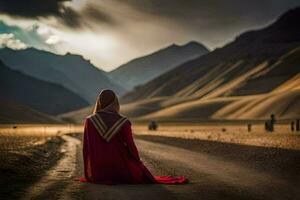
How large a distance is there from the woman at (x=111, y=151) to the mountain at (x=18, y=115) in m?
155

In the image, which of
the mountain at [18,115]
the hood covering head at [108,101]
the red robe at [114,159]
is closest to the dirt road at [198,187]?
the red robe at [114,159]

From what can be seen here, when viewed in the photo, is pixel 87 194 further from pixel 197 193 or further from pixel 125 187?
pixel 197 193

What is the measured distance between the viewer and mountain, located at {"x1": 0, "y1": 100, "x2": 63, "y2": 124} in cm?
16869

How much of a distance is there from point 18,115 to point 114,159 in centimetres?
17038

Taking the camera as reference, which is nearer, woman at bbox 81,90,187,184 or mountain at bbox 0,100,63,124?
woman at bbox 81,90,187,184

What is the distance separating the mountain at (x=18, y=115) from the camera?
553 feet

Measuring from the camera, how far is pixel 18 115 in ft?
579

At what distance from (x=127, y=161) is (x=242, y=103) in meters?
151

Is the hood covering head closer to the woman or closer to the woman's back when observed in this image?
the woman

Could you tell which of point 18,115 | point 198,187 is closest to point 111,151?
point 198,187

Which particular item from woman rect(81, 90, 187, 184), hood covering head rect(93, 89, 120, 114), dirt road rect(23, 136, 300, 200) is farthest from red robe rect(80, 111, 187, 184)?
dirt road rect(23, 136, 300, 200)

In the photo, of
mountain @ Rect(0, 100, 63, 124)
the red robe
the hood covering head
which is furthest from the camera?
mountain @ Rect(0, 100, 63, 124)

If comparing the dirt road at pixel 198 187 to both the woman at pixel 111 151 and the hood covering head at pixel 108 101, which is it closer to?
the woman at pixel 111 151

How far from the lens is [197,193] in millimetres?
10094
